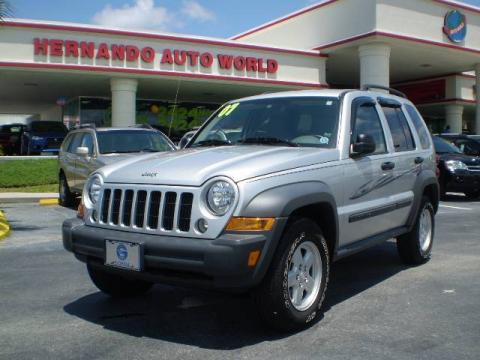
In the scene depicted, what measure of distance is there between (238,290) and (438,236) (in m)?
5.52

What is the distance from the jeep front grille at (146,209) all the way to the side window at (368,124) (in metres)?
1.87

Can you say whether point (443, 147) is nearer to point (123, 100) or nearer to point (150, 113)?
point (123, 100)

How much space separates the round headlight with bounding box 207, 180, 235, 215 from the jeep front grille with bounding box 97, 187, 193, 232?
0.14m

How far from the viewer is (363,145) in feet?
15.4

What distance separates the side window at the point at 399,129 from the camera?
5773 mm

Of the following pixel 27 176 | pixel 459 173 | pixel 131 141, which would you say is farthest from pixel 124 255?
pixel 27 176

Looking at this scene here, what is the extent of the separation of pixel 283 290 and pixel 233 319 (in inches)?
28.0

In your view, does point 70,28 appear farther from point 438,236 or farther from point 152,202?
point 152,202

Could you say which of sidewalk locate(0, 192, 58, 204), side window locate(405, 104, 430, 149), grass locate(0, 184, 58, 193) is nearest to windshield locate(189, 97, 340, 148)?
side window locate(405, 104, 430, 149)

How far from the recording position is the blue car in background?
20.3m

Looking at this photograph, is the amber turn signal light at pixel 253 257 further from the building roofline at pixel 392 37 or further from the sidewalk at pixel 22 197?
the building roofline at pixel 392 37

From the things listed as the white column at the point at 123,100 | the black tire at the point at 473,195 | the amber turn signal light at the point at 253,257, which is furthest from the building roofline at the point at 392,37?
the amber turn signal light at the point at 253,257

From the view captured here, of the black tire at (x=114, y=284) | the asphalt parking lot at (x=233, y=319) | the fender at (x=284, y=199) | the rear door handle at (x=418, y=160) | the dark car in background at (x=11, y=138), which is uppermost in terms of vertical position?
the dark car in background at (x=11, y=138)

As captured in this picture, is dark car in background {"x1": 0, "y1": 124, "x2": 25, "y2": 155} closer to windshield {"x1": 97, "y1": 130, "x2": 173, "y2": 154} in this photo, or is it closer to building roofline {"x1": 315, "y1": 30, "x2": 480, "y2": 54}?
building roofline {"x1": 315, "y1": 30, "x2": 480, "y2": 54}
